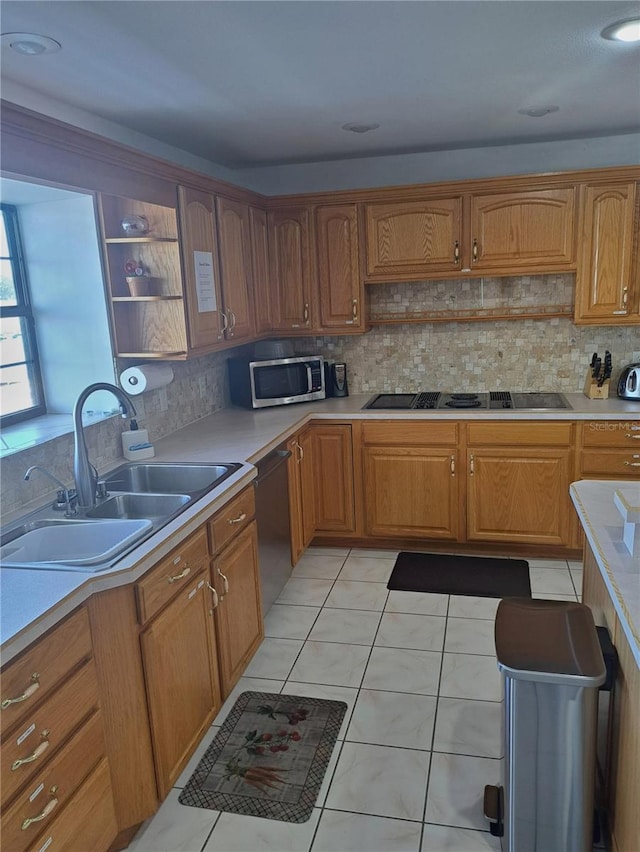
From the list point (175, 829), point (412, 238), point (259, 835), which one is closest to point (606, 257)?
point (412, 238)

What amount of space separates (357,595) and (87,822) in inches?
Result: 74.6

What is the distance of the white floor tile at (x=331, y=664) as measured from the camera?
2703 millimetres

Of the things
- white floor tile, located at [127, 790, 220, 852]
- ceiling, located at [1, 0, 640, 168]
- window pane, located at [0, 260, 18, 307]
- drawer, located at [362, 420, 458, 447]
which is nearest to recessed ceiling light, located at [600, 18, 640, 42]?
ceiling, located at [1, 0, 640, 168]

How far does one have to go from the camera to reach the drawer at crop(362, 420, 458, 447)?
12.1 ft

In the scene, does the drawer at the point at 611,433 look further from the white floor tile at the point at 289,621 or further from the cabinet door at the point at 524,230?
the white floor tile at the point at 289,621

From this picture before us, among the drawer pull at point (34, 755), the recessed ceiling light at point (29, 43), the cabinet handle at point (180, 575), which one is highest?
the recessed ceiling light at point (29, 43)

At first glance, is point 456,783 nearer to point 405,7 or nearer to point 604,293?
point 405,7

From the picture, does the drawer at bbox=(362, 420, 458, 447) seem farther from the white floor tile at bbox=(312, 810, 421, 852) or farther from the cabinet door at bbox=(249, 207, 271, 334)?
the white floor tile at bbox=(312, 810, 421, 852)

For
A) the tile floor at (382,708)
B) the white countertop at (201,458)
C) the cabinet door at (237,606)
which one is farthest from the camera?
the cabinet door at (237,606)

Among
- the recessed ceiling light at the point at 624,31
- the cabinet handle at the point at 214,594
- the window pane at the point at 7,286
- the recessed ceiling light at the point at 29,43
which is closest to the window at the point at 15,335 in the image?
the window pane at the point at 7,286

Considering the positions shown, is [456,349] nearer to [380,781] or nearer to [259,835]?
[380,781]

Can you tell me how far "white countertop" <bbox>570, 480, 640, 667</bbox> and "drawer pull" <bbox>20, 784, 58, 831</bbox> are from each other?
1.38 m

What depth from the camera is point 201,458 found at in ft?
9.29

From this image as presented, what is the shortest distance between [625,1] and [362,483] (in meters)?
2.64
